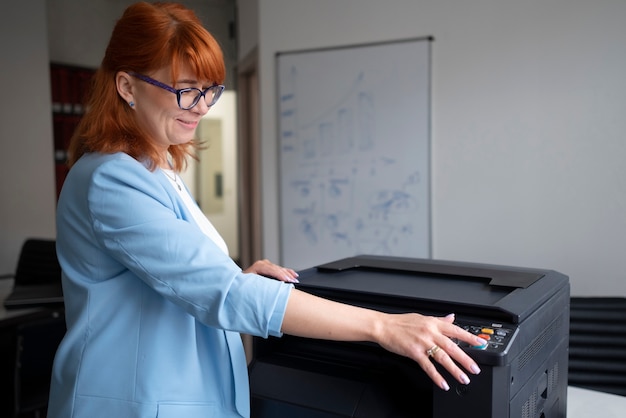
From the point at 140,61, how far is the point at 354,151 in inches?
85.0

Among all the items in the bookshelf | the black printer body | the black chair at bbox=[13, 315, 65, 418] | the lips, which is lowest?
the black chair at bbox=[13, 315, 65, 418]

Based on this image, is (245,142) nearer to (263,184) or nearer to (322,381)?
(263,184)

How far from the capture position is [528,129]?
254 cm

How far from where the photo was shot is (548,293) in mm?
945

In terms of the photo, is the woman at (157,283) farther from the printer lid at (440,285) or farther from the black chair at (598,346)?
the black chair at (598,346)

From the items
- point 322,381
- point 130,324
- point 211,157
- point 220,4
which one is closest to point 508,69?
point 322,381

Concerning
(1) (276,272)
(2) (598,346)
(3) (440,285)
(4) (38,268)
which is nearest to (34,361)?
(4) (38,268)

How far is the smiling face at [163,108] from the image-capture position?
2.92ft

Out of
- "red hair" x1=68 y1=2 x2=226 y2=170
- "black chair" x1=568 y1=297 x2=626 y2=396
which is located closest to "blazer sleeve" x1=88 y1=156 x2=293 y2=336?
"red hair" x1=68 y1=2 x2=226 y2=170

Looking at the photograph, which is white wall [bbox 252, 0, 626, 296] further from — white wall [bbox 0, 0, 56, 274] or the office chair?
white wall [bbox 0, 0, 56, 274]

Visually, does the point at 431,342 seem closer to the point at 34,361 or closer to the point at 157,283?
the point at 157,283

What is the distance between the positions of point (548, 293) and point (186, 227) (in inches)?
25.2

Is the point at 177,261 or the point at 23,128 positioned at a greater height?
the point at 23,128

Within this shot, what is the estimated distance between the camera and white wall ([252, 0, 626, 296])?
2391mm
